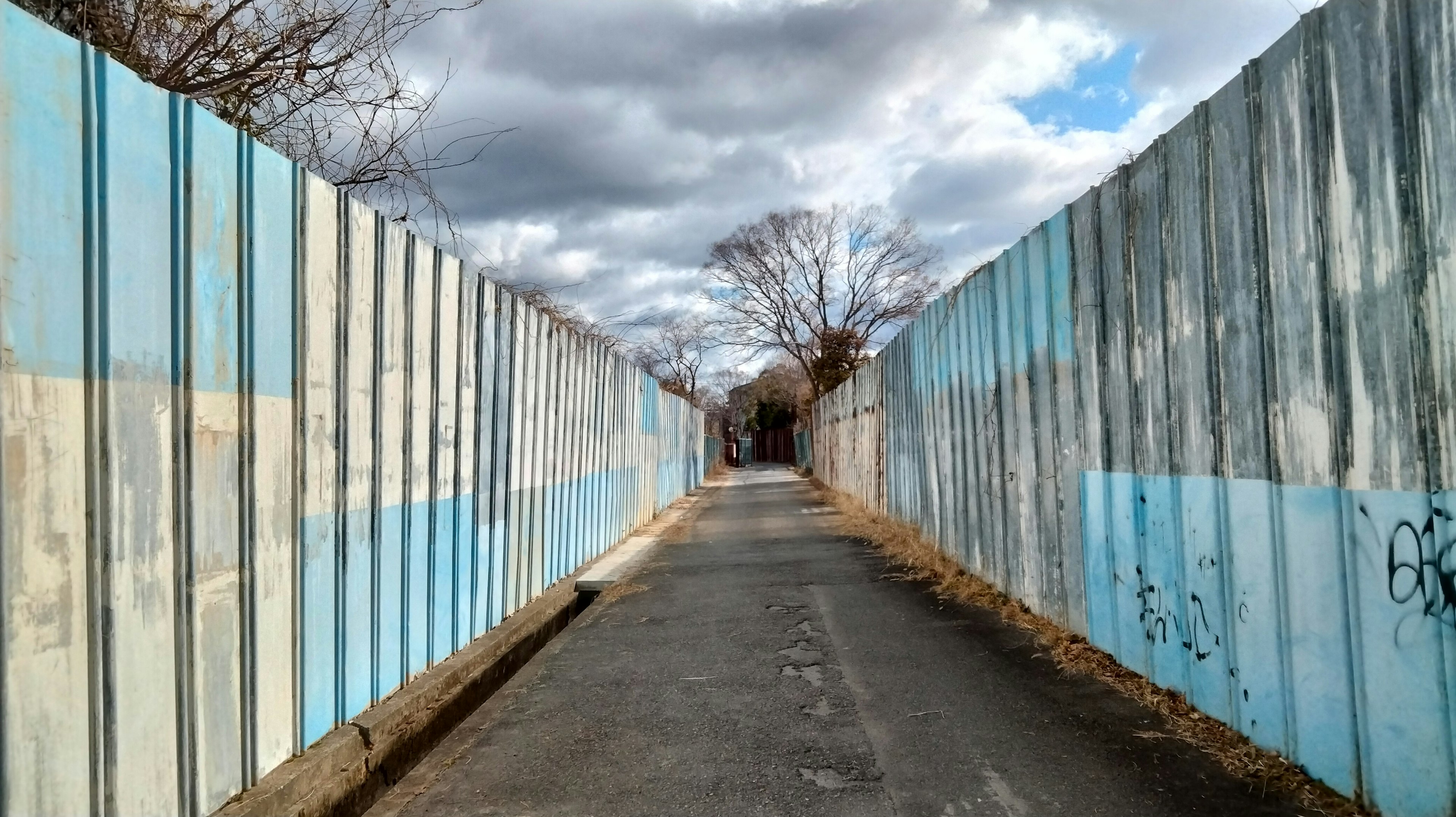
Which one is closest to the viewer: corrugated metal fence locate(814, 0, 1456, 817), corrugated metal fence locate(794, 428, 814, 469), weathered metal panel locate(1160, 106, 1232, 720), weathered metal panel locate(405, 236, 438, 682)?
corrugated metal fence locate(814, 0, 1456, 817)

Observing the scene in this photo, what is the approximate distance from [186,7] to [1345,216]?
5.55 metres

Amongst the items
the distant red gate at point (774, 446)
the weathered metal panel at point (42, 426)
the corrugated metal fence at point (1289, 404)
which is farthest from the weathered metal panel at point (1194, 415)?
the distant red gate at point (774, 446)

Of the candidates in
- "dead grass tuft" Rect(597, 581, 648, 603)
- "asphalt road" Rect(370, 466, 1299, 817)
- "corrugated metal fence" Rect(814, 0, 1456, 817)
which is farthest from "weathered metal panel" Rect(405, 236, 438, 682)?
"corrugated metal fence" Rect(814, 0, 1456, 817)

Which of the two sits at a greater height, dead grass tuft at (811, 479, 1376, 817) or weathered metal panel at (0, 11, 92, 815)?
weathered metal panel at (0, 11, 92, 815)

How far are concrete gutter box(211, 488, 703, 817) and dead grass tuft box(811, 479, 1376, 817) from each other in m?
3.61

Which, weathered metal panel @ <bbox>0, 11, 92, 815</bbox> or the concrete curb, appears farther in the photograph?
the concrete curb

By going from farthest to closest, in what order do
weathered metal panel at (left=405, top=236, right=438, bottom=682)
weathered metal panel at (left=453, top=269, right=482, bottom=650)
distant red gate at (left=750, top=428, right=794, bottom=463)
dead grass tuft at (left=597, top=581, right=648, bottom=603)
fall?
distant red gate at (left=750, top=428, right=794, bottom=463) < dead grass tuft at (left=597, top=581, right=648, bottom=603) < weathered metal panel at (left=453, top=269, right=482, bottom=650) < weathered metal panel at (left=405, top=236, right=438, bottom=682)

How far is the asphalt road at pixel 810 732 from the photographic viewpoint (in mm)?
3506

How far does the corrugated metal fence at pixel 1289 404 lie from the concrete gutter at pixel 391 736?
3.96 m

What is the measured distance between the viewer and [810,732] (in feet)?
14.1

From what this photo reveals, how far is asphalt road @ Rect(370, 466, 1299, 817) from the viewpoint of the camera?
3.51 m

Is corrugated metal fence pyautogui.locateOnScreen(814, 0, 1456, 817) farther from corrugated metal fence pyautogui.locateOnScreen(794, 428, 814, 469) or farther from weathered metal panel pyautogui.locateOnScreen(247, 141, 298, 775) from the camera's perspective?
corrugated metal fence pyautogui.locateOnScreen(794, 428, 814, 469)

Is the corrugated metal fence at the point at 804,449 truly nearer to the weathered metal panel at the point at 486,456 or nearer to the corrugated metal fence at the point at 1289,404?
the weathered metal panel at the point at 486,456

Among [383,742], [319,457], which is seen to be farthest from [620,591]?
[319,457]
